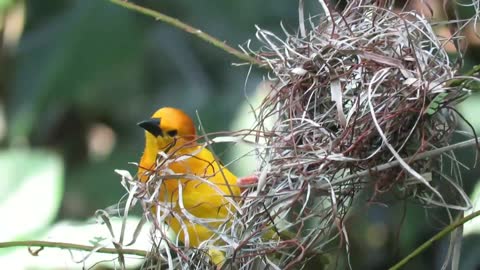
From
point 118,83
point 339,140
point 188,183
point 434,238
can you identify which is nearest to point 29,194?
point 188,183

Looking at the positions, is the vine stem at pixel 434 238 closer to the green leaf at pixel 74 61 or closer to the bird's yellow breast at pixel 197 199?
the bird's yellow breast at pixel 197 199

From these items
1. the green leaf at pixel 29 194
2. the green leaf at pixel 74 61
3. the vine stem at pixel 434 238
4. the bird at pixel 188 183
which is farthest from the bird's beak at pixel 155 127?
the green leaf at pixel 74 61

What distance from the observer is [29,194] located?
1.98 metres

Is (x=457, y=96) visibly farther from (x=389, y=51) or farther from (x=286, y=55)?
(x=286, y=55)

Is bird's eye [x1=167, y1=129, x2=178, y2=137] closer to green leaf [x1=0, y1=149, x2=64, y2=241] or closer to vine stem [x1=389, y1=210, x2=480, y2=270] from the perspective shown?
green leaf [x1=0, y1=149, x2=64, y2=241]

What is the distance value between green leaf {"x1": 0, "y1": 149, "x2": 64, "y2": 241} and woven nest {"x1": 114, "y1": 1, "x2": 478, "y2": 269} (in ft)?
1.80

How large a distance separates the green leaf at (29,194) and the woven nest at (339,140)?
55 cm

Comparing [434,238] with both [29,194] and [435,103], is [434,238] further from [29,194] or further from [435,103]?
[29,194]

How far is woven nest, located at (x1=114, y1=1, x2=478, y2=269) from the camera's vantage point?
4.20 ft

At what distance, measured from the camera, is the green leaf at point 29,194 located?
191 centimetres

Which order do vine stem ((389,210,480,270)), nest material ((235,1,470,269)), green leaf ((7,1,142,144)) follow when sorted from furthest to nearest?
green leaf ((7,1,142,144)) < nest material ((235,1,470,269)) < vine stem ((389,210,480,270))

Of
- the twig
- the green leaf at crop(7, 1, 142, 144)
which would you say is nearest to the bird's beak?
the twig

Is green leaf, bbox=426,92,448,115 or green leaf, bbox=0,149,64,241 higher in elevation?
green leaf, bbox=426,92,448,115

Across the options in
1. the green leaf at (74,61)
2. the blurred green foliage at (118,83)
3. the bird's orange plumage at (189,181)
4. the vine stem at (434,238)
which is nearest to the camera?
the vine stem at (434,238)
